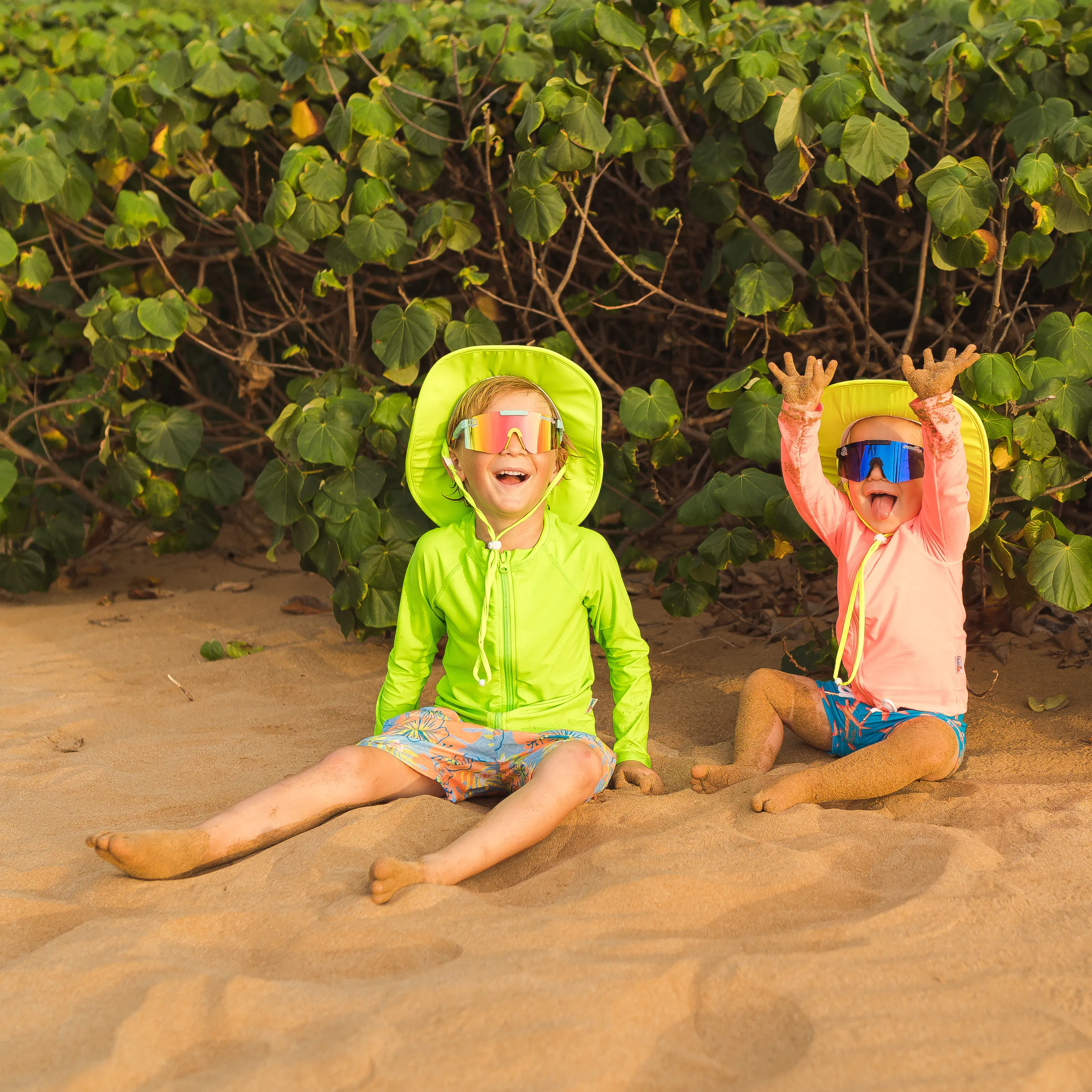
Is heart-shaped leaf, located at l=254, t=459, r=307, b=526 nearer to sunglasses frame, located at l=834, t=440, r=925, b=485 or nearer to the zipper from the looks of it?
the zipper

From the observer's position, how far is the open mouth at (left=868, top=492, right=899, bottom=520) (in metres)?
2.78

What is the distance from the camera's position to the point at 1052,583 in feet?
8.88

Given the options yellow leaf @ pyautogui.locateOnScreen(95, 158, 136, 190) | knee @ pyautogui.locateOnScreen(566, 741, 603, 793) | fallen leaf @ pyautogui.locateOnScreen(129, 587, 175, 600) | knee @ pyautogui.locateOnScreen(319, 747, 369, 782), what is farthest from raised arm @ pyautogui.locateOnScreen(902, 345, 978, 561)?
fallen leaf @ pyautogui.locateOnScreen(129, 587, 175, 600)

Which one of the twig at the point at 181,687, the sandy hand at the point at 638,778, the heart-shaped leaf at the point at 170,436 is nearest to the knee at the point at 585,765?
the sandy hand at the point at 638,778

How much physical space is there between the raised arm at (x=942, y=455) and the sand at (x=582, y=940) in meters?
0.61

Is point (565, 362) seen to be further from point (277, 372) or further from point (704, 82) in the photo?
point (277, 372)

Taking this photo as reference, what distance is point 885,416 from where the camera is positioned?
2838 mm

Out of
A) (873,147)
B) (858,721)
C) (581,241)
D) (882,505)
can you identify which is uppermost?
(873,147)

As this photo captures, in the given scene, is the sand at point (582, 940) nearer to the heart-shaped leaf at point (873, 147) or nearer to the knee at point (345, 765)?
the knee at point (345, 765)

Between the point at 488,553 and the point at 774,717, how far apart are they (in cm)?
89

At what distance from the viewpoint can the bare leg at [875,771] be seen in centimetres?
250

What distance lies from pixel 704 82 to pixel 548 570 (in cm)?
170

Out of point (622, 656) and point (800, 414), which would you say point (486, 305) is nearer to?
point (800, 414)

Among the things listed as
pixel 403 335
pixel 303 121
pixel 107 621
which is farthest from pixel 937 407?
pixel 107 621
